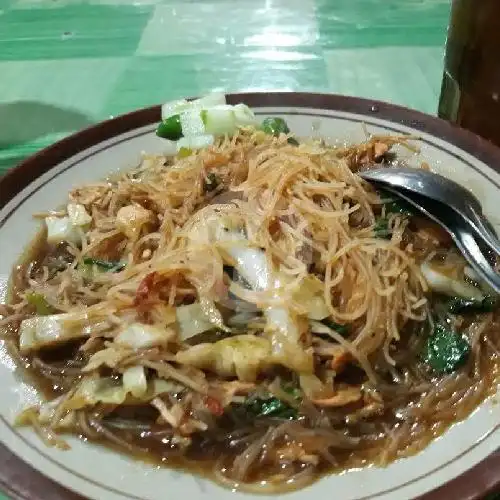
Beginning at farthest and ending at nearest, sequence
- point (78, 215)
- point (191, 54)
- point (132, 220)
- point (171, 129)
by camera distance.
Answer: point (191, 54), point (171, 129), point (78, 215), point (132, 220)

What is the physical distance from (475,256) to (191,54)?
6.91ft

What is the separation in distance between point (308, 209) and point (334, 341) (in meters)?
0.41

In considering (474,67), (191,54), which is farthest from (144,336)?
(191,54)

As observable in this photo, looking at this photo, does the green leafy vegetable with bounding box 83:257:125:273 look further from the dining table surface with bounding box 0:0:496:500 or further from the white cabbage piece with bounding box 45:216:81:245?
the dining table surface with bounding box 0:0:496:500

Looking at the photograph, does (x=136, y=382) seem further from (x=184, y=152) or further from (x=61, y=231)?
(x=184, y=152)

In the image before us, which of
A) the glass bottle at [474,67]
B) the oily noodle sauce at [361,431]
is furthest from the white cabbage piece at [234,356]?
the glass bottle at [474,67]

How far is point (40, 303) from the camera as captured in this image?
1695 mm

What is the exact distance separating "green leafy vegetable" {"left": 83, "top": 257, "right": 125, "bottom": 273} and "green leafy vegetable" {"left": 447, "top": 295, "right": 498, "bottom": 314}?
91cm

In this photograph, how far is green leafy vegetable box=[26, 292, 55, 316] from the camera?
1691 millimetres

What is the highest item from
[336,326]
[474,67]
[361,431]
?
[474,67]

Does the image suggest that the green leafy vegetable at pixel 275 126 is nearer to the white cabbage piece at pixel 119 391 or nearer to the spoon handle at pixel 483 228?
the spoon handle at pixel 483 228

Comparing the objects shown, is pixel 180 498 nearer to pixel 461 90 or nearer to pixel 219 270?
pixel 219 270

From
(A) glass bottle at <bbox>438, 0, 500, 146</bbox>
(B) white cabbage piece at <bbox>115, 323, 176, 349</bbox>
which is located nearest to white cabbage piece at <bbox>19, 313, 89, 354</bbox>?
(B) white cabbage piece at <bbox>115, 323, 176, 349</bbox>

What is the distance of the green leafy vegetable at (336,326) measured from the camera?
1519 mm
